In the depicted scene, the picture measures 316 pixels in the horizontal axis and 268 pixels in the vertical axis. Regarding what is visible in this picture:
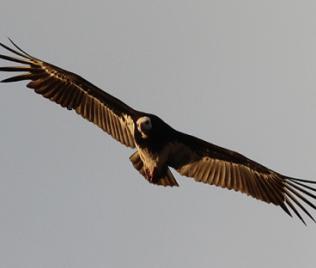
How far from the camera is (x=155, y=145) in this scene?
101ft

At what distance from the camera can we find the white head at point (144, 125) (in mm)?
30391

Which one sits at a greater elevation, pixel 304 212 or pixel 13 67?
pixel 13 67

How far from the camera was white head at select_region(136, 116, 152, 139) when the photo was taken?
30.4m

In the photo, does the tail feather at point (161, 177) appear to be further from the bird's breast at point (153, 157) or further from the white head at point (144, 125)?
the white head at point (144, 125)

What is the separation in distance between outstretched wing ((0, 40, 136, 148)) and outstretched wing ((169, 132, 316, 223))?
1.03 m

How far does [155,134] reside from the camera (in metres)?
30.5

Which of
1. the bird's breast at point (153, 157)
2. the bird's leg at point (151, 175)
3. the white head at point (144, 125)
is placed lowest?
the bird's leg at point (151, 175)

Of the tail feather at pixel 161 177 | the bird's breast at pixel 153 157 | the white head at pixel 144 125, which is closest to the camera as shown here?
the white head at pixel 144 125

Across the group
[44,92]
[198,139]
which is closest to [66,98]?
[44,92]

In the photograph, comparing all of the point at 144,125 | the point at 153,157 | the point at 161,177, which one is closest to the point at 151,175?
the point at 161,177

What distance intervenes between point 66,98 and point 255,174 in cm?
400

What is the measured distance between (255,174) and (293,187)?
884 mm

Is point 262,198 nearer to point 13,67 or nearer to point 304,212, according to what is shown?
point 304,212

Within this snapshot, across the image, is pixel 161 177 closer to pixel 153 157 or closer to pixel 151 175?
pixel 151 175
